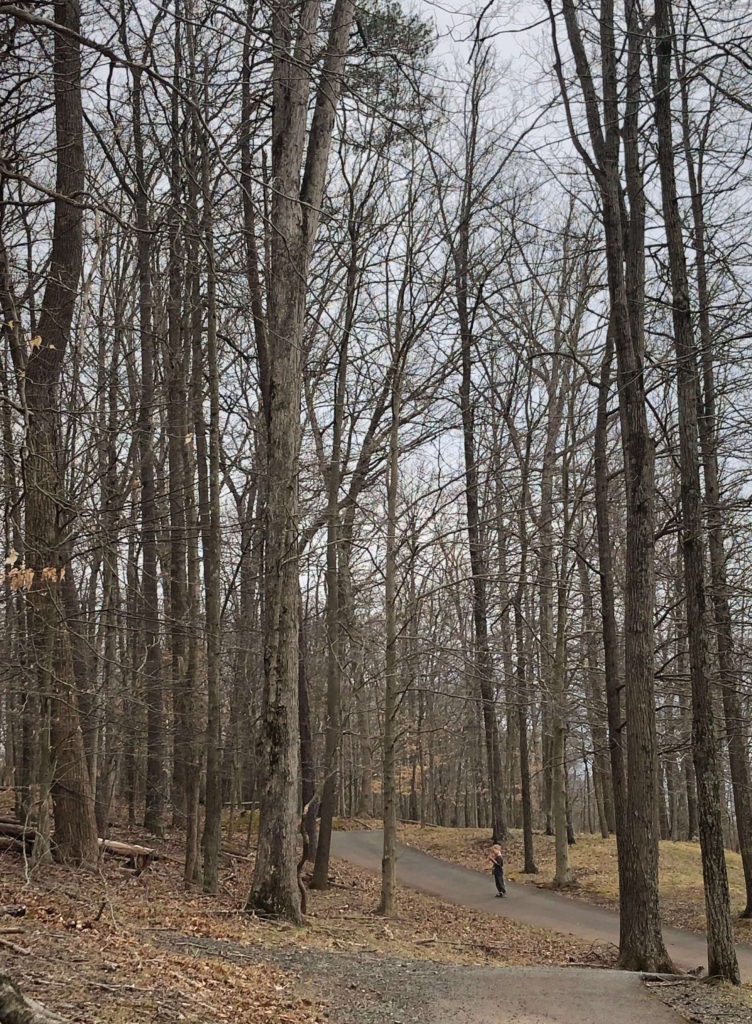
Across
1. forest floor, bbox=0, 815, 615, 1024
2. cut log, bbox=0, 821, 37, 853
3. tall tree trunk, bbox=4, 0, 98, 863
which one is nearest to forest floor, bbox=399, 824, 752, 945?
forest floor, bbox=0, 815, 615, 1024

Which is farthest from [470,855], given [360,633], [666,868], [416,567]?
[416,567]

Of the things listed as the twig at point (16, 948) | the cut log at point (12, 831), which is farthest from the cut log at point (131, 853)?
the twig at point (16, 948)

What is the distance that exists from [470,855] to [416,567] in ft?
39.8

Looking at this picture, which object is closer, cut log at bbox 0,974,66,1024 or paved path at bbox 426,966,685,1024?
cut log at bbox 0,974,66,1024

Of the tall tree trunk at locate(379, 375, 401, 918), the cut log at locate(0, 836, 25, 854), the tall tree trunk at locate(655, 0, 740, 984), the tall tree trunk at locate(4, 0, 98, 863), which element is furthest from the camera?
the tall tree trunk at locate(379, 375, 401, 918)

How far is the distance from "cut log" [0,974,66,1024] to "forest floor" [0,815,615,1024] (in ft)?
1.88

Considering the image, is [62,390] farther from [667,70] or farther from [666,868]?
[666,868]

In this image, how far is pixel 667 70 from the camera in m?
9.26

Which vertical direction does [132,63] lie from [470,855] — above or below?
above

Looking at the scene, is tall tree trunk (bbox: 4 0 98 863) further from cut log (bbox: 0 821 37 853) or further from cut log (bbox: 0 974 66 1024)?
cut log (bbox: 0 974 66 1024)

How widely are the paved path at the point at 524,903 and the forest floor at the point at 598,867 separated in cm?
60

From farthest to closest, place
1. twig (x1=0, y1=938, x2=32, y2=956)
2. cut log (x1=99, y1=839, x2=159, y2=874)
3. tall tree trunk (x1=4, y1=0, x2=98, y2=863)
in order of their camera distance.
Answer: cut log (x1=99, y1=839, x2=159, y2=874), tall tree trunk (x1=4, y1=0, x2=98, y2=863), twig (x1=0, y1=938, x2=32, y2=956)

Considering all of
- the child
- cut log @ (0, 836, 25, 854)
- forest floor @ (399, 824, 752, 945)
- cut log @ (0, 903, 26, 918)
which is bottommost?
forest floor @ (399, 824, 752, 945)

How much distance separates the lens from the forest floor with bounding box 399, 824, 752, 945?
52.4ft
